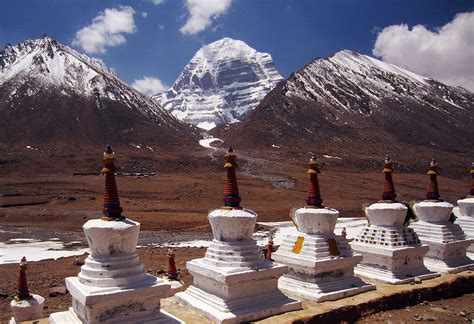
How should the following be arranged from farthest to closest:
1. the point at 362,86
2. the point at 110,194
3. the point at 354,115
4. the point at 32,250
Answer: the point at 362,86 → the point at 354,115 → the point at 32,250 → the point at 110,194

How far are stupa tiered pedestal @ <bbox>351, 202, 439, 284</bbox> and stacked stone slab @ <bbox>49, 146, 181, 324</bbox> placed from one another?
6.41m

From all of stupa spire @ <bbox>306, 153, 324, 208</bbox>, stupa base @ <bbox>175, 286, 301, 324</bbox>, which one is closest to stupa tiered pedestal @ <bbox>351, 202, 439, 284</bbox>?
stupa spire @ <bbox>306, 153, 324, 208</bbox>

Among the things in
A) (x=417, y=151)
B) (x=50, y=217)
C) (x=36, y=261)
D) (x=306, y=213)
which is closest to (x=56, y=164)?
(x=50, y=217)

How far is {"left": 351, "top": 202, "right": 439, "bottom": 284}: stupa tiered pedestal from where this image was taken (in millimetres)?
11641

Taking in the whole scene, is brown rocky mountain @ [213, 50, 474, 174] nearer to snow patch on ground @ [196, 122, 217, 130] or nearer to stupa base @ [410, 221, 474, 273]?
stupa base @ [410, 221, 474, 273]

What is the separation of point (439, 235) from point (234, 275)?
24.7 ft

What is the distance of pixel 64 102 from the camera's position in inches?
3506

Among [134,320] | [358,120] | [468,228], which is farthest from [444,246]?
[358,120]

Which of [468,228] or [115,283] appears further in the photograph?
[468,228]

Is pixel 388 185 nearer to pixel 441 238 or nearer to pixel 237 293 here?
pixel 441 238

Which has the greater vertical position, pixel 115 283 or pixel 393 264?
pixel 115 283

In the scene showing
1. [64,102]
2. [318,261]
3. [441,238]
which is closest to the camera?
[318,261]

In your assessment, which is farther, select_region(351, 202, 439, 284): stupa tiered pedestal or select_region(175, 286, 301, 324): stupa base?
select_region(351, 202, 439, 284): stupa tiered pedestal

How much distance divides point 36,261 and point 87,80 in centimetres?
8748
